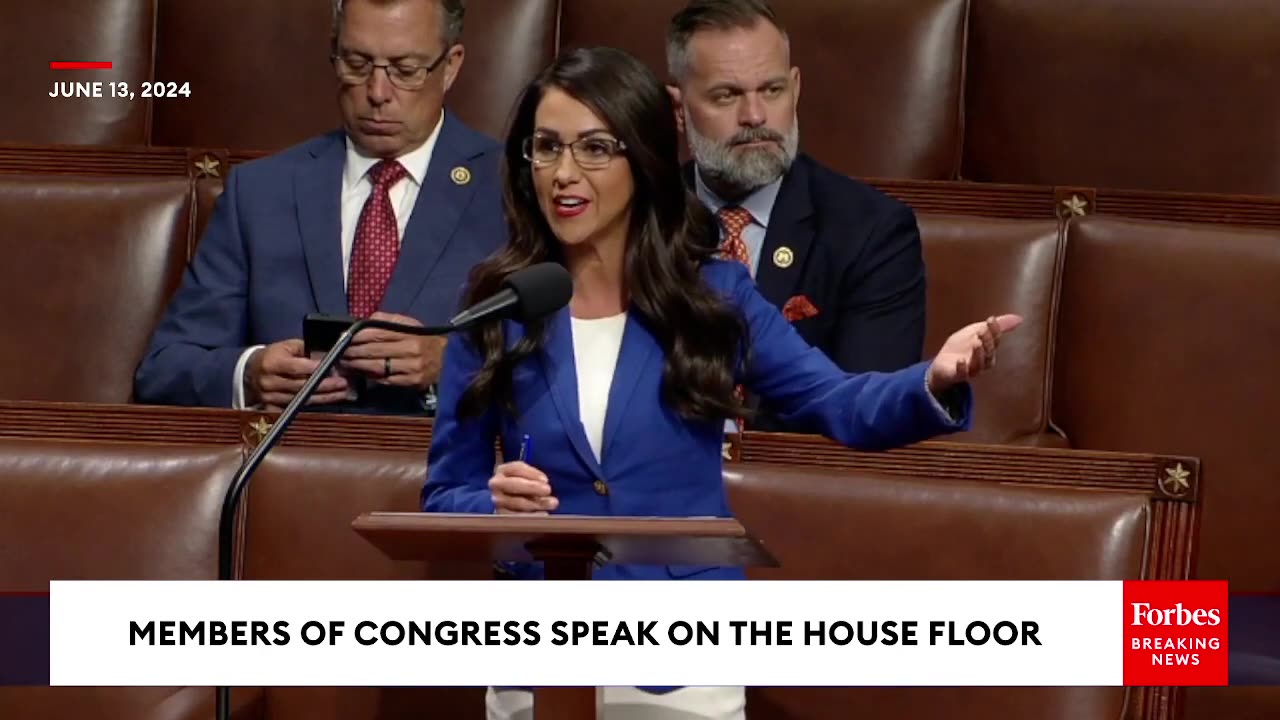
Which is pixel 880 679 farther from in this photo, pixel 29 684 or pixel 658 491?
pixel 29 684

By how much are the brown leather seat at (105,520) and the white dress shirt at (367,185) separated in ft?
0.88

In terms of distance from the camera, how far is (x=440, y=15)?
1229 mm

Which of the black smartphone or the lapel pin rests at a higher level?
the lapel pin

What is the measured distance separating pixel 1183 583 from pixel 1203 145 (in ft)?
2.07

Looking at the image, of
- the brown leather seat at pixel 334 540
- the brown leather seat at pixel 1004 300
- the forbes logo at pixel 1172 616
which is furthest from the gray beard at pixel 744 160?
the forbes logo at pixel 1172 616

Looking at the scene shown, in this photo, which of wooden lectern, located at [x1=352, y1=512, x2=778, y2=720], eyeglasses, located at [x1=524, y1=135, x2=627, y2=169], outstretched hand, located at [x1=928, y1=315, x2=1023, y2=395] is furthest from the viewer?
eyeglasses, located at [x1=524, y1=135, x2=627, y2=169]

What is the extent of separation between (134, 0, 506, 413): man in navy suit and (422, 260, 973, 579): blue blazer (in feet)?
0.96

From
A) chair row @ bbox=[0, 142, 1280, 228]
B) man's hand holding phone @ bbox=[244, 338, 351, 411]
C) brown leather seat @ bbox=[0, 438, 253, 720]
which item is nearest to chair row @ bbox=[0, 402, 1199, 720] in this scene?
brown leather seat @ bbox=[0, 438, 253, 720]

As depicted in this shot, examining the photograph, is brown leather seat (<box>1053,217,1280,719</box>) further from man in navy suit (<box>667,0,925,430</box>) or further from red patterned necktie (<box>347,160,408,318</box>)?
red patterned necktie (<box>347,160,408,318</box>)

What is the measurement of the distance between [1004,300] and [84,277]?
0.57 meters

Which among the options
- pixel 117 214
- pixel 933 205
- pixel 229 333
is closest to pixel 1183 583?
pixel 933 205

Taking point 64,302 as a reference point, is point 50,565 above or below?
below

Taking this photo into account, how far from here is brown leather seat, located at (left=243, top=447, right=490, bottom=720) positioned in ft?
3.11

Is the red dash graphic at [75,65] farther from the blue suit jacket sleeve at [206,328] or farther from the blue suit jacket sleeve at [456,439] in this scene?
the blue suit jacket sleeve at [456,439]
